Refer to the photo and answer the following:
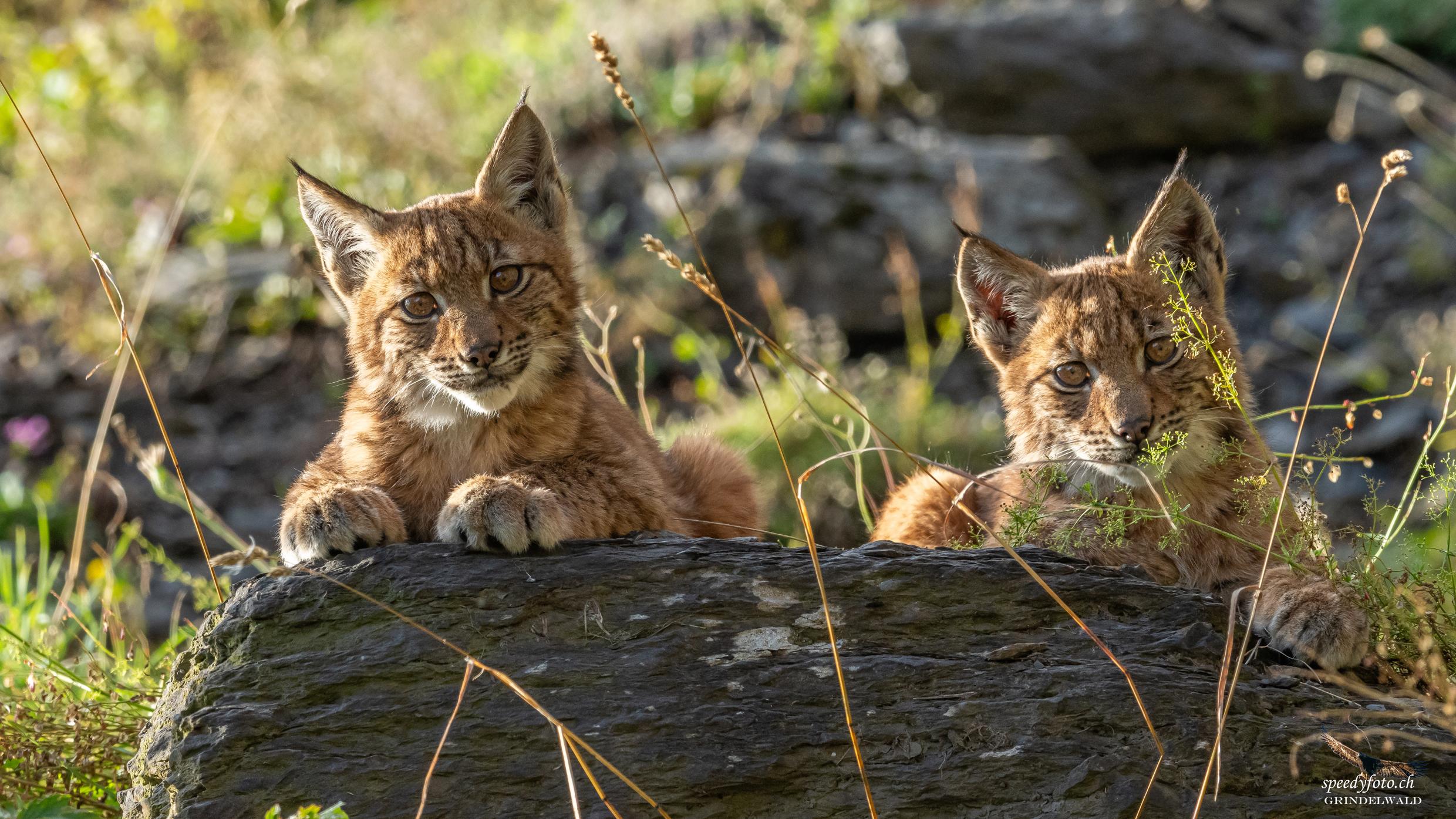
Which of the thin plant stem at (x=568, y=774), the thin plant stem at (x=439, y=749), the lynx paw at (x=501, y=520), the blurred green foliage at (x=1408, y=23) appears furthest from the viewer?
the blurred green foliage at (x=1408, y=23)

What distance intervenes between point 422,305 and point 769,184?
288 inches

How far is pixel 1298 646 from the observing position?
3.64 m

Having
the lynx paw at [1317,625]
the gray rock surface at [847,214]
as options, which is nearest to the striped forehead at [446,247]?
the lynx paw at [1317,625]

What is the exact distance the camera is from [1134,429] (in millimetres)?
4129

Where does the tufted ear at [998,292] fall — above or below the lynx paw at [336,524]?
above

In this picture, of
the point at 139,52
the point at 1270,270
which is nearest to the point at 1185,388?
the point at 1270,270

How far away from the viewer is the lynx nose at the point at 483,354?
13.6ft

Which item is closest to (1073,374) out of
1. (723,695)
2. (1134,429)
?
(1134,429)

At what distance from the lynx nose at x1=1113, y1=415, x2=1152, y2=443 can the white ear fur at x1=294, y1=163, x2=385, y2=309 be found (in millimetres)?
2961

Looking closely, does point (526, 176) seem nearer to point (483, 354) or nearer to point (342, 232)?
point (342, 232)

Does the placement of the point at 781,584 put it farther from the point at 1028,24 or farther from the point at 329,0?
the point at 329,0

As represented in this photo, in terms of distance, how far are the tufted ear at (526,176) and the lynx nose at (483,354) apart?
0.92m

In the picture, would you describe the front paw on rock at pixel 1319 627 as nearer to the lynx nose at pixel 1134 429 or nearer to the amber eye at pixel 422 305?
the lynx nose at pixel 1134 429

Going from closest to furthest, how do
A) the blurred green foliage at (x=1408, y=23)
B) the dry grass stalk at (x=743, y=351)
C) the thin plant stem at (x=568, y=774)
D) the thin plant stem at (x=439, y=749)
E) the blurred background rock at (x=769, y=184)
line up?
the thin plant stem at (x=568, y=774), the thin plant stem at (x=439, y=749), the dry grass stalk at (x=743, y=351), the blurred background rock at (x=769, y=184), the blurred green foliage at (x=1408, y=23)
